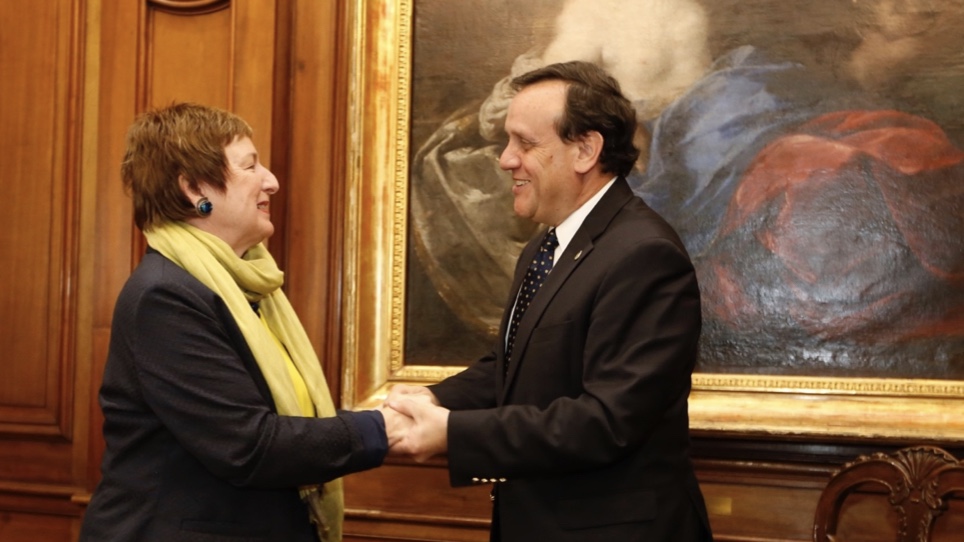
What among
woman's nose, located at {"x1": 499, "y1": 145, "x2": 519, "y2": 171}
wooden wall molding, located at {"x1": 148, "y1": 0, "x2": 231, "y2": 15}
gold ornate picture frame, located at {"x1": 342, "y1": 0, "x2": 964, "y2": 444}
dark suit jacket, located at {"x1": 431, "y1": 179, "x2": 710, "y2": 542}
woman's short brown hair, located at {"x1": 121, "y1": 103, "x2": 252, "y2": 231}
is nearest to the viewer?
dark suit jacket, located at {"x1": 431, "y1": 179, "x2": 710, "y2": 542}

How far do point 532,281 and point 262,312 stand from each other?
2.38 feet

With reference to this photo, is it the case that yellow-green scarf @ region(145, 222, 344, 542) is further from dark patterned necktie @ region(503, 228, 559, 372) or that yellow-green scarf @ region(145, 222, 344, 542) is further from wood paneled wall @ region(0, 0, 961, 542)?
wood paneled wall @ region(0, 0, 961, 542)

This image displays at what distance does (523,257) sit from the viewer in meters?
3.32

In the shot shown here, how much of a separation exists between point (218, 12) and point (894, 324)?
2.67 m

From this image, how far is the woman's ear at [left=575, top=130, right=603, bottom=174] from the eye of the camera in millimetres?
2957

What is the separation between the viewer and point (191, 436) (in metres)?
2.62

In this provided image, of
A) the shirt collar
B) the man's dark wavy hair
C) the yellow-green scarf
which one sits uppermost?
the man's dark wavy hair

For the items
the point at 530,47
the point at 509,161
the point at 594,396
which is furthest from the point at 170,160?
the point at 530,47

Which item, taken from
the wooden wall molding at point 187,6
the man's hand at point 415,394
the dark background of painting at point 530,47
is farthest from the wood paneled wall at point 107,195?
the man's hand at point 415,394

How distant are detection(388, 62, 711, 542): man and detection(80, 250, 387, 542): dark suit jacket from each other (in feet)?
0.97

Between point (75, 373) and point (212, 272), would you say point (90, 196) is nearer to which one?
point (75, 373)

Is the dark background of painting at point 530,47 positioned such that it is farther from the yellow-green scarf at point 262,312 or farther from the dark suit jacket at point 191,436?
the dark suit jacket at point 191,436

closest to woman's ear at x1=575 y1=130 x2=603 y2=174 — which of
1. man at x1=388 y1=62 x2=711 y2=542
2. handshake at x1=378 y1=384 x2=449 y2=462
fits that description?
man at x1=388 y1=62 x2=711 y2=542

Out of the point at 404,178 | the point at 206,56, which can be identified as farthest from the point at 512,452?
the point at 206,56
